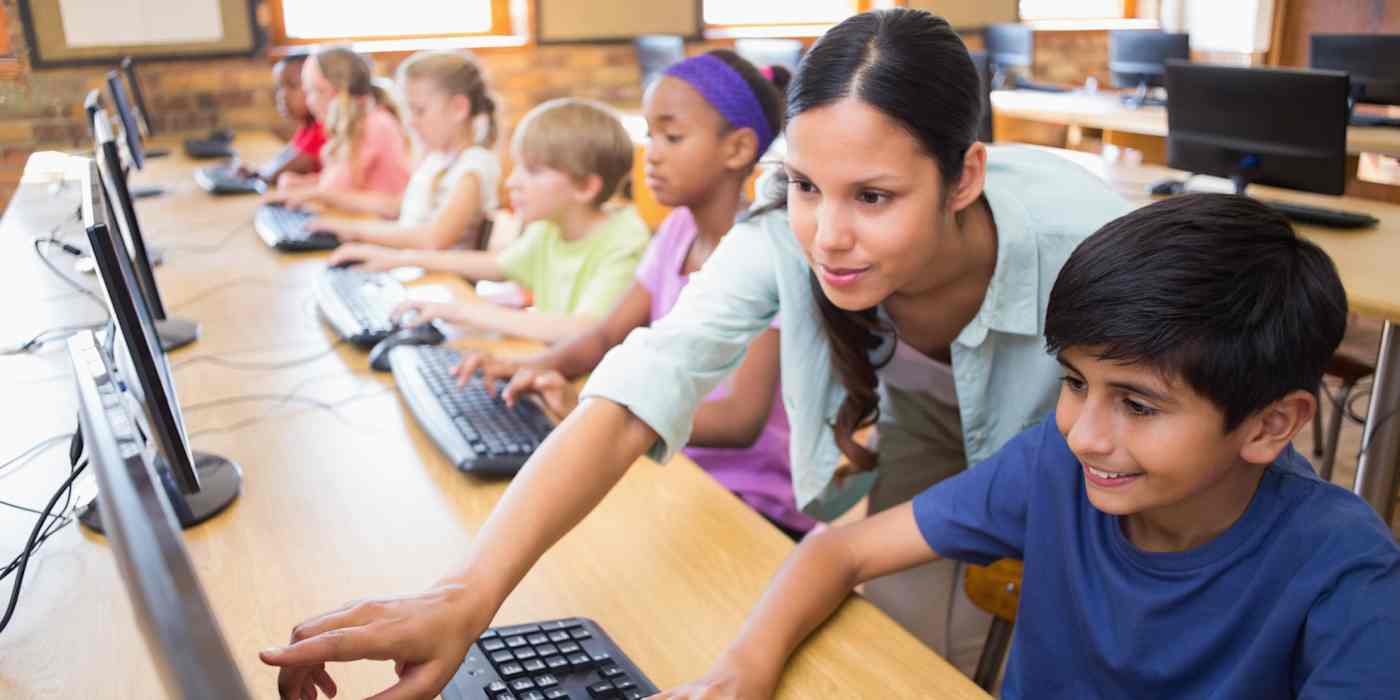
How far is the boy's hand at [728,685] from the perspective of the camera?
85 cm

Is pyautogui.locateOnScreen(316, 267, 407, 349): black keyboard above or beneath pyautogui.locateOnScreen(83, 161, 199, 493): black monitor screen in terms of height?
beneath

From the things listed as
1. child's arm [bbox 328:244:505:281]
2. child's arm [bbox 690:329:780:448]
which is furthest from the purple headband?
child's arm [bbox 328:244:505:281]

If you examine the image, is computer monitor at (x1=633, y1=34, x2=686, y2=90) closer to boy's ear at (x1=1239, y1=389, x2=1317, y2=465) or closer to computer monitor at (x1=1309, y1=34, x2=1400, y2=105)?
computer monitor at (x1=1309, y1=34, x2=1400, y2=105)

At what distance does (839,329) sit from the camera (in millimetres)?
1238

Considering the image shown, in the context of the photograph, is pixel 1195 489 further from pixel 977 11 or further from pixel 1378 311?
pixel 977 11

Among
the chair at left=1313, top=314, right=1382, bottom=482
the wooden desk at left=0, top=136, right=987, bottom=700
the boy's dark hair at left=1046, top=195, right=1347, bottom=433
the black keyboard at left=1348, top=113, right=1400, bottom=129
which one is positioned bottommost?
the chair at left=1313, top=314, right=1382, bottom=482

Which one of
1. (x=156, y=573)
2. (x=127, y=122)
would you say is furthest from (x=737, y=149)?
(x=127, y=122)

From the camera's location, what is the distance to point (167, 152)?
4270 mm

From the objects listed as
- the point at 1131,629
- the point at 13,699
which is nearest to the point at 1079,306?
the point at 1131,629

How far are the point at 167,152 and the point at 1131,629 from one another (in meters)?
4.20

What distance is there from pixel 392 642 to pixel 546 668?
135 millimetres

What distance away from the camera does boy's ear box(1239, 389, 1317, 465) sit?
0.88m

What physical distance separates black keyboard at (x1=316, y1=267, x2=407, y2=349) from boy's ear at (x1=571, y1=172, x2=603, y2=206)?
1.22ft

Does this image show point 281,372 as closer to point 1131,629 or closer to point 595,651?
point 595,651
